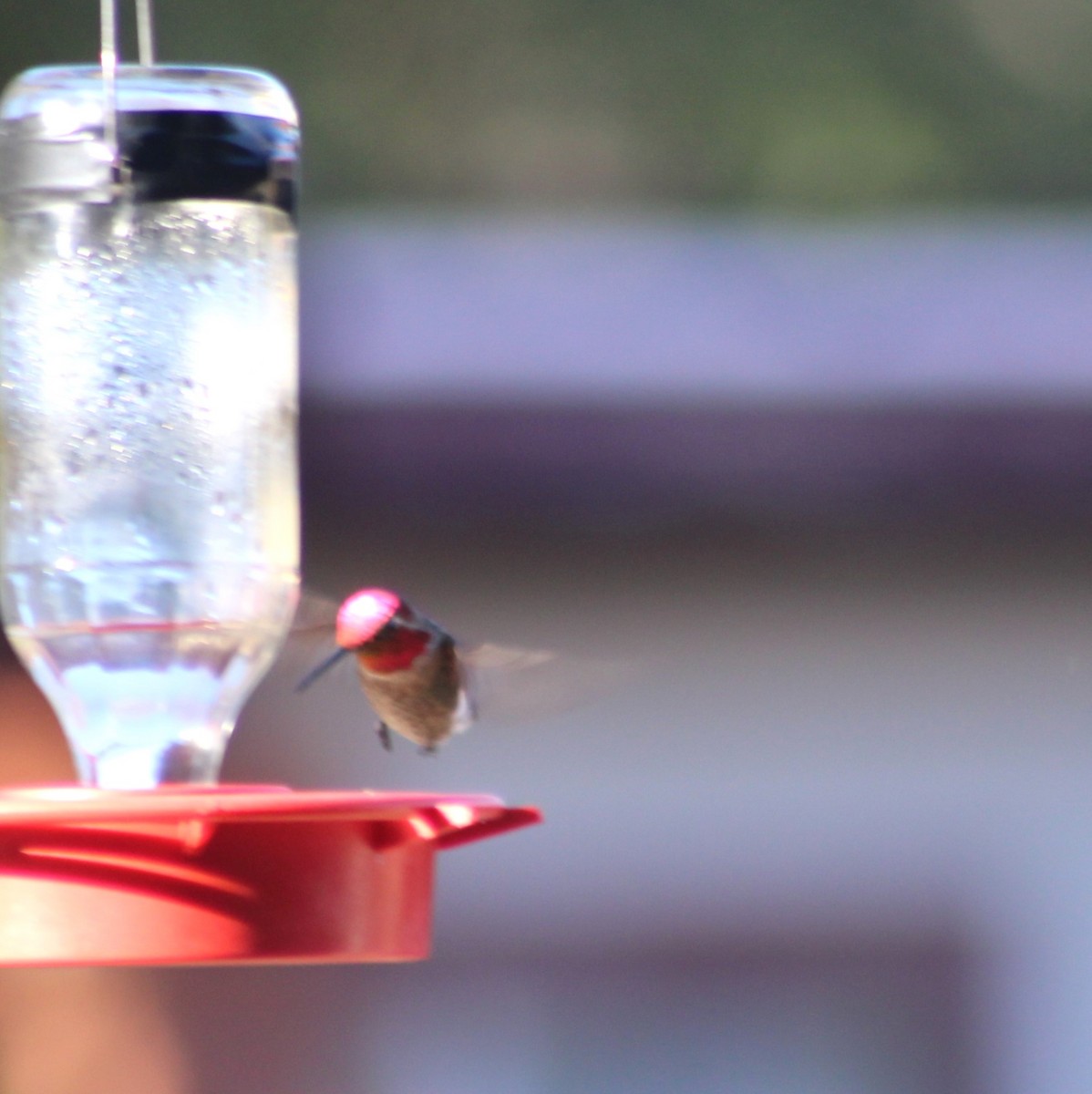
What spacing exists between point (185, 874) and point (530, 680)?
1016 mm

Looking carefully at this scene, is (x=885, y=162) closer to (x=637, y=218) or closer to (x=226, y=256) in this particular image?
(x=637, y=218)

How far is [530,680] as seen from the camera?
7.70 ft

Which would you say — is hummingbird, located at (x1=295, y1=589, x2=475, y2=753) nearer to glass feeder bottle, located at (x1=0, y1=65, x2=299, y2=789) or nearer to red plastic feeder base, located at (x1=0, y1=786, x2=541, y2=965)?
glass feeder bottle, located at (x1=0, y1=65, x2=299, y2=789)

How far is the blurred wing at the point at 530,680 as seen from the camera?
7.59ft

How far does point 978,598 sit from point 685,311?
0.94 meters

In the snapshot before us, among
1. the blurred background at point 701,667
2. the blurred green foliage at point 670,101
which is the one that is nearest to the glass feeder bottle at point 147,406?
the blurred background at point 701,667

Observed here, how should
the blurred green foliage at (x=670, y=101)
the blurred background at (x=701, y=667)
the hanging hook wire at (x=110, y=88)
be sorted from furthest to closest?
the blurred green foliage at (x=670, y=101) → the blurred background at (x=701, y=667) → the hanging hook wire at (x=110, y=88)

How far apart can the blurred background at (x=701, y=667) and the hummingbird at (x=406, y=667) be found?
1.17 m

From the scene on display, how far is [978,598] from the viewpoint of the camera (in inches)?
153

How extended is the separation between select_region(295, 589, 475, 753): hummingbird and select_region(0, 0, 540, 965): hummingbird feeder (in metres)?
0.13

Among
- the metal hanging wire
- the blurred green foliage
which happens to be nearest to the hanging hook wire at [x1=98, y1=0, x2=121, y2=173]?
the metal hanging wire

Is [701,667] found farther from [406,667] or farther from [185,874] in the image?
[185,874]

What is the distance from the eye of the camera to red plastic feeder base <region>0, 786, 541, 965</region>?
1.30 meters

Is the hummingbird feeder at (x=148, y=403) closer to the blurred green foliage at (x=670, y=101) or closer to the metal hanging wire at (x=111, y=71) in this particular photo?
the metal hanging wire at (x=111, y=71)
